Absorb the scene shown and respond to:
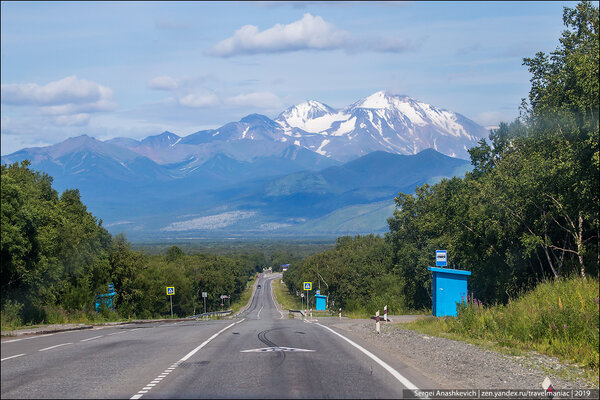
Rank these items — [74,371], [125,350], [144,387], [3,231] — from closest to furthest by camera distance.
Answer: [144,387] → [74,371] → [125,350] → [3,231]

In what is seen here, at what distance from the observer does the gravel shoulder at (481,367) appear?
11.9 meters

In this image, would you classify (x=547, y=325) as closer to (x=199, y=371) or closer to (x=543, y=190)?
(x=199, y=371)

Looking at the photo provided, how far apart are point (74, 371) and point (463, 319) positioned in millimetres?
13565

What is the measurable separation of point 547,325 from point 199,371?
31.0 ft

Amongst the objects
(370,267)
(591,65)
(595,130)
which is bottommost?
(370,267)

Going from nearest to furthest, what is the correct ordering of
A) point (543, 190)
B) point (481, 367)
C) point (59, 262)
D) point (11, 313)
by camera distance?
point (481, 367), point (543, 190), point (11, 313), point (59, 262)

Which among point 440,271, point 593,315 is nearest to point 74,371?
point 593,315

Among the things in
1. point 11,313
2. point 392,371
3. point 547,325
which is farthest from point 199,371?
point 11,313

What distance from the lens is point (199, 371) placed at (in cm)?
1255

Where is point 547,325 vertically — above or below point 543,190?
below

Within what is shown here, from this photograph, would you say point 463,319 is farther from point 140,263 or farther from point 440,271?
point 140,263

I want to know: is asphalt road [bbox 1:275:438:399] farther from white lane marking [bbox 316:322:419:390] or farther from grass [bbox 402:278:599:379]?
grass [bbox 402:278:599:379]

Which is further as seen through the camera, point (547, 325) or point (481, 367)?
point (547, 325)

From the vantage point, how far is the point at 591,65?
21.0 metres
